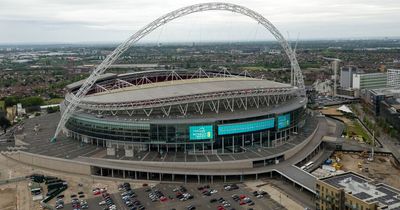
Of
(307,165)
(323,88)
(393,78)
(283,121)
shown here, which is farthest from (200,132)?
(393,78)

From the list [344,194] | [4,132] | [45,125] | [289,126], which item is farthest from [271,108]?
[4,132]

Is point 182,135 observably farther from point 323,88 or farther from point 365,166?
point 323,88

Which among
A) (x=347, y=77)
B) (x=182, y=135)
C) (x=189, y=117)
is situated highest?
(x=189, y=117)

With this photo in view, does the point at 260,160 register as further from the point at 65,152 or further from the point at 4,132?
the point at 4,132

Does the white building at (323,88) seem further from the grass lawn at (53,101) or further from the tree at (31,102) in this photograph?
the tree at (31,102)

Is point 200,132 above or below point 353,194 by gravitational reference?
above

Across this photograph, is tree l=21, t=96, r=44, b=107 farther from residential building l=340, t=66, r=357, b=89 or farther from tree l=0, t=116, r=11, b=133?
residential building l=340, t=66, r=357, b=89
